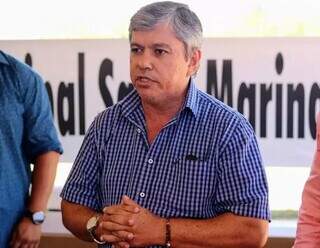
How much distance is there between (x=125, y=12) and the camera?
9.86 ft

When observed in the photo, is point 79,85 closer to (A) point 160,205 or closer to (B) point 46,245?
(B) point 46,245

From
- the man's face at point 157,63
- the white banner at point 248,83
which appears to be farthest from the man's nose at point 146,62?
the white banner at point 248,83

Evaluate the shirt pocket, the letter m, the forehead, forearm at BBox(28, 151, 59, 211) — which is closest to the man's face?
the forehead

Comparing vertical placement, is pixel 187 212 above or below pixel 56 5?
below

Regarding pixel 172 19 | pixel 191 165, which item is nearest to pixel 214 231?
pixel 191 165

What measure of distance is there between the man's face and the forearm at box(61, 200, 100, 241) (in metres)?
0.44

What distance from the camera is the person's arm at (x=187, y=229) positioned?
175 centimetres

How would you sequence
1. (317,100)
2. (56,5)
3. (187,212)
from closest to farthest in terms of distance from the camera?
1. (187,212)
2. (317,100)
3. (56,5)

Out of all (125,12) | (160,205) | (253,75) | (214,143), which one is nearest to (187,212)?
(160,205)

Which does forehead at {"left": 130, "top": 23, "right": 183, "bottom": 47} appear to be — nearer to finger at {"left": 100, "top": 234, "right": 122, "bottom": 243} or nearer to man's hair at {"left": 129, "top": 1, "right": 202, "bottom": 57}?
man's hair at {"left": 129, "top": 1, "right": 202, "bottom": 57}

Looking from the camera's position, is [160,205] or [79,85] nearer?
[160,205]

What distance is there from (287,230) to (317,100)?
0.70 meters

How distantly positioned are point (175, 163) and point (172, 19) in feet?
1.48

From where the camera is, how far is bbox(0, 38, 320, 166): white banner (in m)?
2.87
